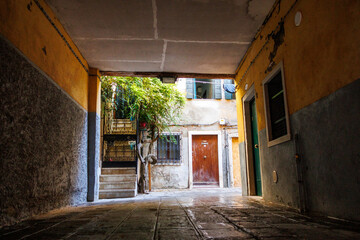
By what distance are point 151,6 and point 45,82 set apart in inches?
75.1

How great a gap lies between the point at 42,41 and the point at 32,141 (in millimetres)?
1431

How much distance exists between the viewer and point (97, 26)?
463 centimetres

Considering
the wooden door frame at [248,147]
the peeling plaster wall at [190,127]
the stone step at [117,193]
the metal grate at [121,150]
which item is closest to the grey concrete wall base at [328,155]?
the wooden door frame at [248,147]

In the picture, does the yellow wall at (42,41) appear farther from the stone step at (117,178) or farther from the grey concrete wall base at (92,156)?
the stone step at (117,178)

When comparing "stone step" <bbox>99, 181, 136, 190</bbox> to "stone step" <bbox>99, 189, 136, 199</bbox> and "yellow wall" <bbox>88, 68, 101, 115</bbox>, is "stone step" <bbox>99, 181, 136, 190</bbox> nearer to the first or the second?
"stone step" <bbox>99, 189, 136, 199</bbox>

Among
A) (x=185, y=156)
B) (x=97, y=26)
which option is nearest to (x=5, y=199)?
(x=97, y=26)

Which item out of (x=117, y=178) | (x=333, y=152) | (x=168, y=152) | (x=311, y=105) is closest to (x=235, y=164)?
(x=168, y=152)

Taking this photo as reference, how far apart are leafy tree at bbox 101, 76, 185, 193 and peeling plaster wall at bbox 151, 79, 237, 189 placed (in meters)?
1.78

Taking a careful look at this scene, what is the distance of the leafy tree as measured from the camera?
8.85 meters

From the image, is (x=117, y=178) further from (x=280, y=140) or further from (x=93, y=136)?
(x=280, y=140)

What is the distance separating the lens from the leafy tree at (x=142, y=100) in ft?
29.0

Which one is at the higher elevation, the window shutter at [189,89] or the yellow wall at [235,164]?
the window shutter at [189,89]

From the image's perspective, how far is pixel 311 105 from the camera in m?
3.08

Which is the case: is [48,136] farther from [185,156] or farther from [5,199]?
[185,156]
